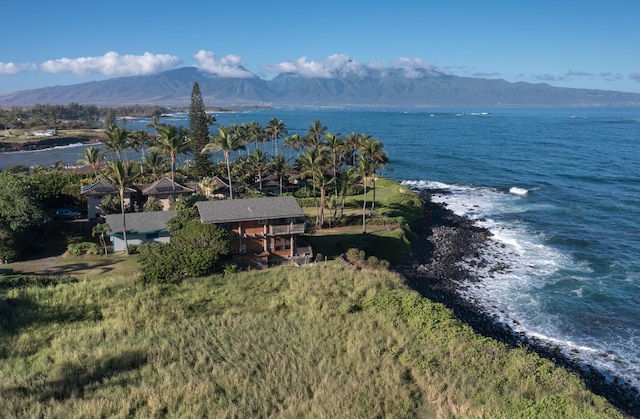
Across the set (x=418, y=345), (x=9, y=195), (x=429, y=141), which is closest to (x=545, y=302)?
(x=418, y=345)

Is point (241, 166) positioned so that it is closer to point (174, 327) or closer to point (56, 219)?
point (56, 219)

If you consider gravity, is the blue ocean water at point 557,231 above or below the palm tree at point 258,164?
below

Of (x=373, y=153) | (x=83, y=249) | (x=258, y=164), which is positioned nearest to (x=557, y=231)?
(x=373, y=153)

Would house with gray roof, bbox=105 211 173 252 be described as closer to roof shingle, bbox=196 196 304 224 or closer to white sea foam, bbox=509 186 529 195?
roof shingle, bbox=196 196 304 224

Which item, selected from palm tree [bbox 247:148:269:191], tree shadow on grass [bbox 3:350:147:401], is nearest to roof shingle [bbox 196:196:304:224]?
tree shadow on grass [bbox 3:350:147:401]

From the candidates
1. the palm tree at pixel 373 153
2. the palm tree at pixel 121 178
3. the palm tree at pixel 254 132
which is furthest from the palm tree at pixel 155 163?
the palm tree at pixel 373 153

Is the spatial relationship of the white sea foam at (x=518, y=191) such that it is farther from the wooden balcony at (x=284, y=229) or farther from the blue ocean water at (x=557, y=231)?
the wooden balcony at (x=284, y=229)
